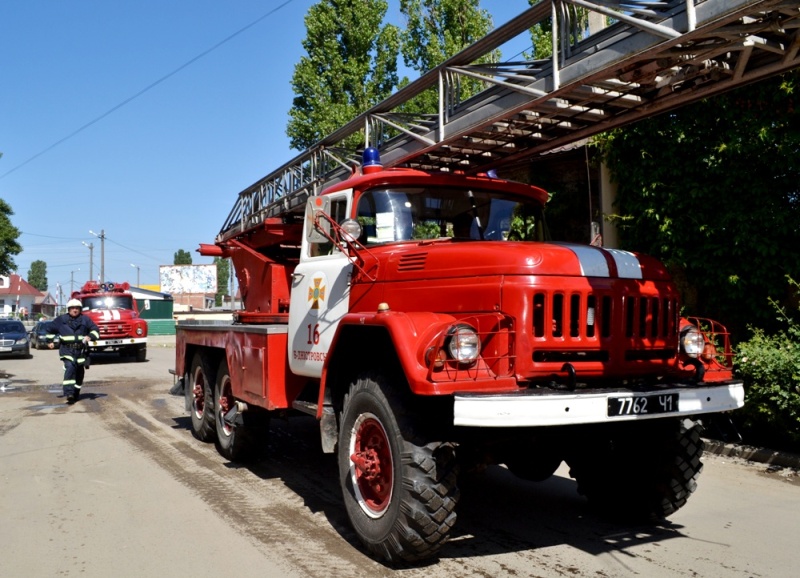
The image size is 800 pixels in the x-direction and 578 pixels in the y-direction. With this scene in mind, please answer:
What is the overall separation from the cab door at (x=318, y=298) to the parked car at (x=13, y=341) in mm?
22208

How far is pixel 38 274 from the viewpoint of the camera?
172500mm

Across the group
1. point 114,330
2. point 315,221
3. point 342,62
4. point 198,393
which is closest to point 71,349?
point 198,393

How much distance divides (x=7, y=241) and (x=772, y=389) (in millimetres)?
41161

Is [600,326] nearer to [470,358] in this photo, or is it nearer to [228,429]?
[470,358]

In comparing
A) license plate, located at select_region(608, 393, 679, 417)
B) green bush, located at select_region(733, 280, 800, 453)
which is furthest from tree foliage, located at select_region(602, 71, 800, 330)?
license plate, located at select_region(608, 393, 679, 417)

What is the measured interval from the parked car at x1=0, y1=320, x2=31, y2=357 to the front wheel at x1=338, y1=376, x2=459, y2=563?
2367cm

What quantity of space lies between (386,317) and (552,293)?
3.29 ft

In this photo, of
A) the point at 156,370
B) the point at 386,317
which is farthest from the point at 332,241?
the point at 156,370

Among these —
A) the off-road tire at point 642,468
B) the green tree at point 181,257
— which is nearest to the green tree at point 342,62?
the off-road tire at point 642,468

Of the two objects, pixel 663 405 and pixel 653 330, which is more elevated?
pixel 653 330

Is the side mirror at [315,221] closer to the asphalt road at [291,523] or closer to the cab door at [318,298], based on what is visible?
the cab door at [318,298]

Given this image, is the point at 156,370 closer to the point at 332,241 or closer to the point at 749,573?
the point at 332,241

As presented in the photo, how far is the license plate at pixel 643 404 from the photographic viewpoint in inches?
160

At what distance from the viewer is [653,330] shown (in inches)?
189
